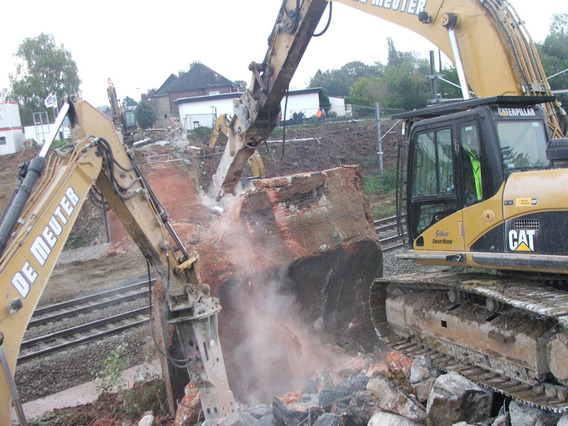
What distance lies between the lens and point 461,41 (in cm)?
A: 611

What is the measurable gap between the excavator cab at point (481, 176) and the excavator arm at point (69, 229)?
2.56m

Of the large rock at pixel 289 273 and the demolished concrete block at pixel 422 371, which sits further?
the large rock at pixel 289 273

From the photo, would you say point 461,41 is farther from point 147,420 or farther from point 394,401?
point 147,420

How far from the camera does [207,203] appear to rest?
737 inches

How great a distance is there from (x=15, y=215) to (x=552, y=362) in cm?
429

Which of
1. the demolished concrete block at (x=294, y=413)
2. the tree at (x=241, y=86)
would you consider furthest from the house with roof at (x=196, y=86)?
the demolished concrete block at (x=294, y=413)

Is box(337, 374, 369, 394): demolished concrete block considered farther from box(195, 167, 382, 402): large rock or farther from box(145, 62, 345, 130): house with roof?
box(145, 62, 345, 130): house with roof

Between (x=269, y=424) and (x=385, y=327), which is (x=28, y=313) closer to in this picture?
(x=269, y=424)

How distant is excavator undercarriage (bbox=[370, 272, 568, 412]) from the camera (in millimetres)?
4446

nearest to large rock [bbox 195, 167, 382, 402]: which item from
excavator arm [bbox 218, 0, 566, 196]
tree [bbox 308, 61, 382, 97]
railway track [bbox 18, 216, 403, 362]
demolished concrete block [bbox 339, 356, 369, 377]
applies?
demolished concrete block [bbox 339, 356, 369, 377]

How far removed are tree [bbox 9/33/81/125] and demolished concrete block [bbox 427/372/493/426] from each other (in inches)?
1766

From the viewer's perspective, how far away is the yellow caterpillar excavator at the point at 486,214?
462cm

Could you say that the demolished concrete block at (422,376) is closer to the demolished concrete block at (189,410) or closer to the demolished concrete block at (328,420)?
the demolished concrete block at (328,420)

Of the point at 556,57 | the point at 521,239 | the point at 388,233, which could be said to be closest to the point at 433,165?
the point at 521,239
